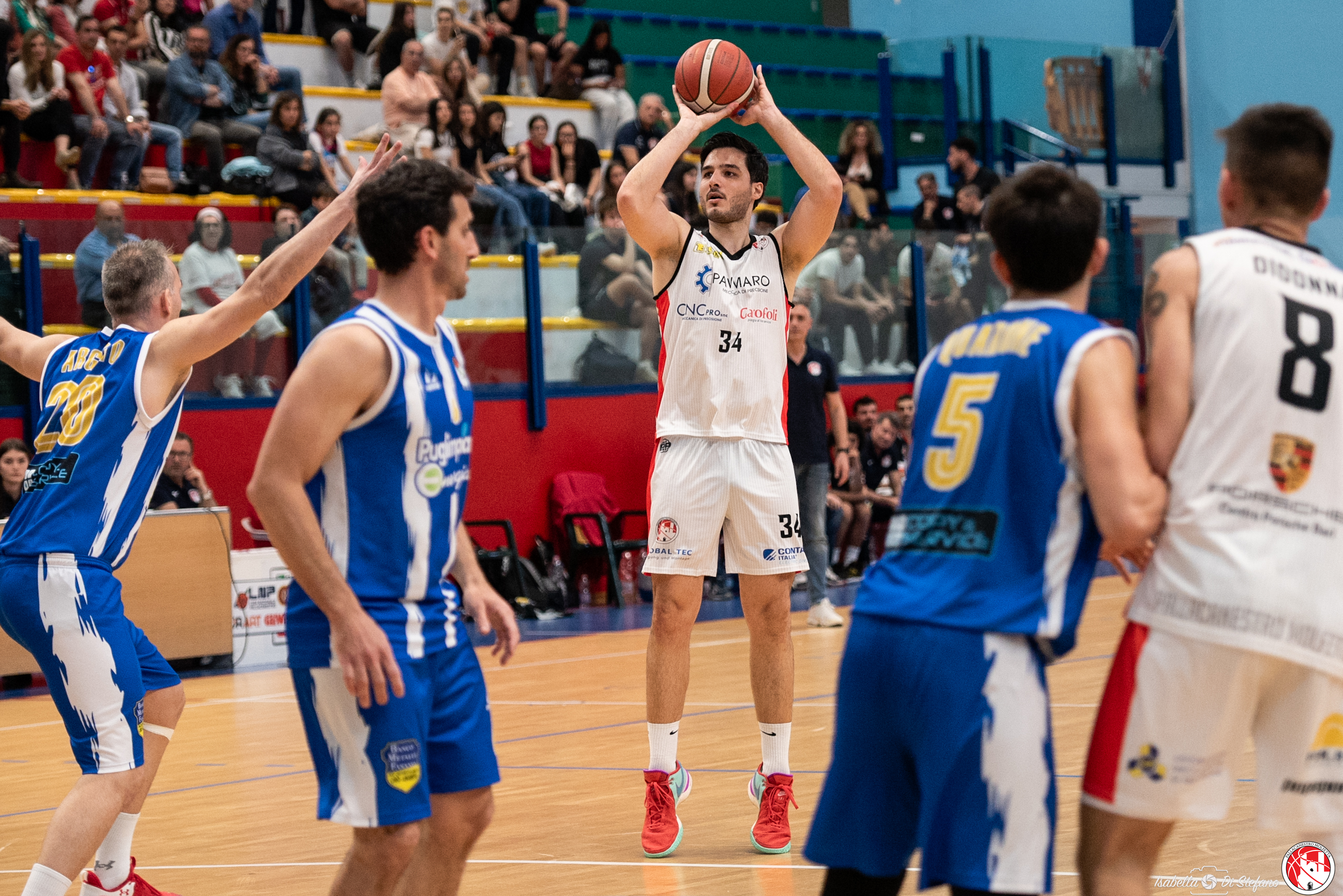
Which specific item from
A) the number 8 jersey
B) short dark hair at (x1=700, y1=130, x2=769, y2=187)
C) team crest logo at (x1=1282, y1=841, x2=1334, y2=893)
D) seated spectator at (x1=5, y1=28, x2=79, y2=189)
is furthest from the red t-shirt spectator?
team crest logo at (x1=1282, y1=841, x2=1334, y2=893)

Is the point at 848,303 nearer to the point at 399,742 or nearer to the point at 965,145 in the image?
the point at 965,145

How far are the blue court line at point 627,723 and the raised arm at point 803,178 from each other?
272 centimetres

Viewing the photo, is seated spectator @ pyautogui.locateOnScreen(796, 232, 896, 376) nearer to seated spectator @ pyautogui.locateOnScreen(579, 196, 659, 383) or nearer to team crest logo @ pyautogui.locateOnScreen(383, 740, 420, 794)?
seated spectator @ pyautogui.locateOnScreen(579, 196, 659, 383)

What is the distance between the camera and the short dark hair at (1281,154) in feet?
10.1

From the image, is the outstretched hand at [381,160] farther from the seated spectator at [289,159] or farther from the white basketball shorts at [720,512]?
the seated spectator at [289,159]

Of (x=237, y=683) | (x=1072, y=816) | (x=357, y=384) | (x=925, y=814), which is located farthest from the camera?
(x=237, y=683)

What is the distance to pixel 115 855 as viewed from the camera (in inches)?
179

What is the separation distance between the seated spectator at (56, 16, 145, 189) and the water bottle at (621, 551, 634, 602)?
5.46 metres

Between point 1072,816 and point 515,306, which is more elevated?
point 515,306

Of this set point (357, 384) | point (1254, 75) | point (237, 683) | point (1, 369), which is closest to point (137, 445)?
point (357, 384)

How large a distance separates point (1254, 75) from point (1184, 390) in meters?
21.0

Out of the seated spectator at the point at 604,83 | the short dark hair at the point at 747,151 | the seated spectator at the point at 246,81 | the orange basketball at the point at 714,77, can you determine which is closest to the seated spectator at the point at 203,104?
the seated spectator at the point at 246,81

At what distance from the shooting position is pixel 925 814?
282 centimetres

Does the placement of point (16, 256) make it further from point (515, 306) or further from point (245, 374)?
point (515, 306)
